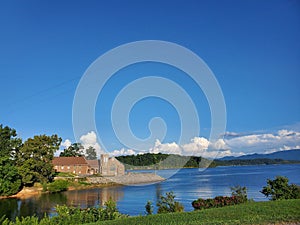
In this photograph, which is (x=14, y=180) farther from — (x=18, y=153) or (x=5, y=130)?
(x=5, y=130)

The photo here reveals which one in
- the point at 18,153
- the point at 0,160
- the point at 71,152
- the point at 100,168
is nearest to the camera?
the point at 0,160

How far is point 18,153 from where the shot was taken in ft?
159

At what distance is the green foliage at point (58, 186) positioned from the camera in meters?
45.8

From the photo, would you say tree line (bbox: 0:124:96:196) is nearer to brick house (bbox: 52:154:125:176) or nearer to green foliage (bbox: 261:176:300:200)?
Result: brick house (bbox: 52:154:125:176)

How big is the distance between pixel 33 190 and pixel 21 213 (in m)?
18.8

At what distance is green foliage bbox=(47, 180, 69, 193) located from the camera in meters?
45.8

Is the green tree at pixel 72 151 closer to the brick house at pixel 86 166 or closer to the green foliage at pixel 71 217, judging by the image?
the brick house at pixel 86 166

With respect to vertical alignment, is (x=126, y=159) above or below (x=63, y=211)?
above

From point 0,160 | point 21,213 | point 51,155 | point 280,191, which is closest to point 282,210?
point 280,191

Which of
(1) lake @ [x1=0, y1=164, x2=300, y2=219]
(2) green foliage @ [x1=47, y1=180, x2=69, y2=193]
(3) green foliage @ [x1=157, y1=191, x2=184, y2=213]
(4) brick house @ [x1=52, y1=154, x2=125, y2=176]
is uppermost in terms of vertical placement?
Answer: (4) brick house @ [x1=52, y1=154, x2=125, y2=176]

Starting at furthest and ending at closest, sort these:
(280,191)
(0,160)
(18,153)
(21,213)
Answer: (18,153), (0,160), (21,213), (280,191)

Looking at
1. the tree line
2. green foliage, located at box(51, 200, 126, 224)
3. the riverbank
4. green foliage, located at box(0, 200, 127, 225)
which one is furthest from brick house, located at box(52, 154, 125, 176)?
green foliage, located at box(0, 200, 127, 225)

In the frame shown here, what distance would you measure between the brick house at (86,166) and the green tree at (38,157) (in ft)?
52.3

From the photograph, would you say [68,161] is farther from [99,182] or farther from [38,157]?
[38,157]
